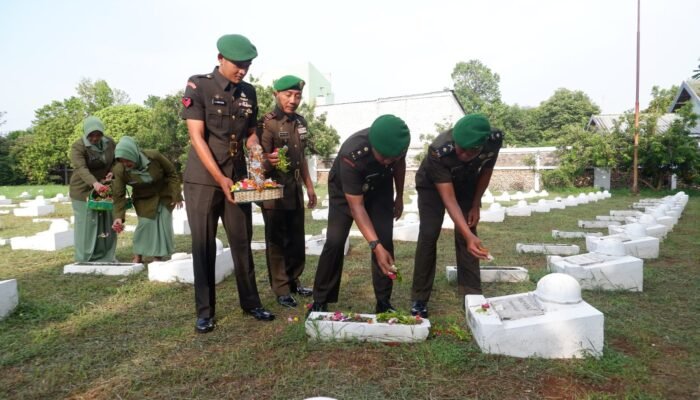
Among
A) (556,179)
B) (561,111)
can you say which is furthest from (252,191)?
(561,111)

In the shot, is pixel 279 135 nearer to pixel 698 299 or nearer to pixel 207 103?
pixel 207 103

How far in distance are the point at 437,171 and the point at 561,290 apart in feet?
4.02

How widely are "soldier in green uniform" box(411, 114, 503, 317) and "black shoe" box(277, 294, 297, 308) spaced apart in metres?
1.03

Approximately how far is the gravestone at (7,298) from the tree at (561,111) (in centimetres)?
4337

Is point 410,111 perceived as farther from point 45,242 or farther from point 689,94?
point 45,242

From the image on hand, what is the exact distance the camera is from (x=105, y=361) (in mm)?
2873

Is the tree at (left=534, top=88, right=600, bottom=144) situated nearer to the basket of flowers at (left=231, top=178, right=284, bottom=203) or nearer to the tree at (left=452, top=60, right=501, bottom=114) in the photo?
the tree at (left=452, top=60, right=501, bottom=114)

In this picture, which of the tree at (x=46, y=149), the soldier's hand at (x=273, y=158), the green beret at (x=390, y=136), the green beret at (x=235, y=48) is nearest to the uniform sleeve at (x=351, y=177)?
the green beret at (x=390, y=136)

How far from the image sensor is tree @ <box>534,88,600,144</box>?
141 feet

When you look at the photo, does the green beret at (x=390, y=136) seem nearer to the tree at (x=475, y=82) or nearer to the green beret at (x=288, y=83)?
the green beret at (x=288, y=83)

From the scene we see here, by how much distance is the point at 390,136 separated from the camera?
3080 millimetres

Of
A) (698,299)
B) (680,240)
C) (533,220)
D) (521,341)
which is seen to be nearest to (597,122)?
(533,220)

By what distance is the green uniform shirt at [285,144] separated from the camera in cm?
413

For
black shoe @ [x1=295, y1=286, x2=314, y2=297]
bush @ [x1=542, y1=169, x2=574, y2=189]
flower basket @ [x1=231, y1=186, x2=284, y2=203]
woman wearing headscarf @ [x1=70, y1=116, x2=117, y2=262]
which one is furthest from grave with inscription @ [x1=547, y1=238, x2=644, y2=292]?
bush @ [x1=542, y1=169, x2=574, y2=189]
